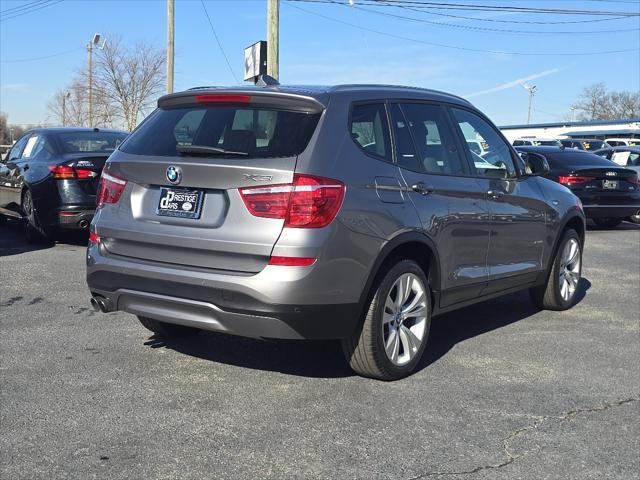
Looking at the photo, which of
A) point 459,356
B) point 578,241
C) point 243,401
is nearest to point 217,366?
point 243,401

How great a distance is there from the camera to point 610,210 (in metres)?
13.8

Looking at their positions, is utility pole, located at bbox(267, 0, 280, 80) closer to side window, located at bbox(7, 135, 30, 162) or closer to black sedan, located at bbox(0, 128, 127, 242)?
black sedan, located at bbox(0, 128, 127, 242)

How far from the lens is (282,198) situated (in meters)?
4.11

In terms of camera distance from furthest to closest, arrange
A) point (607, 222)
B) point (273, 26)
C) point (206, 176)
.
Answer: point (273, 26) < point (607, 222) < point (206, 176)

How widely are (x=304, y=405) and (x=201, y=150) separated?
157 centimetres

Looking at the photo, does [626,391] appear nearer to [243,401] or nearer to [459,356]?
[459,356]

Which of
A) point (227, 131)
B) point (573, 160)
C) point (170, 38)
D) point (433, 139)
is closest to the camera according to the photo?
point (227, 131)

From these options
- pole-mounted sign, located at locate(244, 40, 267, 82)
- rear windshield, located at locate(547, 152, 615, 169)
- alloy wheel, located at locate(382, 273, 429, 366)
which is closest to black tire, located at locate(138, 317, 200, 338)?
alloy wheel, located at locate(382, 273, 429, 366)

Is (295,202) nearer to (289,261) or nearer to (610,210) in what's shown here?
(289,261)

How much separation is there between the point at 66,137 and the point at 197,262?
21.4 ft

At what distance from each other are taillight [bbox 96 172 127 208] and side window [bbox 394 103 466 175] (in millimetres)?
1804

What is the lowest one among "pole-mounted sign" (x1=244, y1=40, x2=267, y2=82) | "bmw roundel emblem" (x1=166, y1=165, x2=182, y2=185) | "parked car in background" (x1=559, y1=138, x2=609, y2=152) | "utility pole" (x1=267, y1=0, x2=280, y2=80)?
"bmw roundel emblem" (x1=166, y1=165, x2=182, y2=185)

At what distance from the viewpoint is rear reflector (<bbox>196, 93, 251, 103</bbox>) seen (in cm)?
457

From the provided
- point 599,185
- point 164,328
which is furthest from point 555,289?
point 599,185
